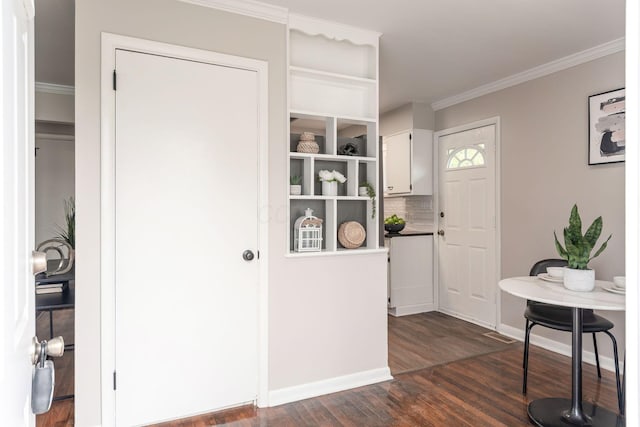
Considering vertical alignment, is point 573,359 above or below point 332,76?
below

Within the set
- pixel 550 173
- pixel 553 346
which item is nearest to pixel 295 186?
pixel 550 173

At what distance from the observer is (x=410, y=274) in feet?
15.0

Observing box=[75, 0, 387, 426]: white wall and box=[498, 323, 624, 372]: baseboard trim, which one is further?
box=[498, 323, 624, 372]: baseboard trim

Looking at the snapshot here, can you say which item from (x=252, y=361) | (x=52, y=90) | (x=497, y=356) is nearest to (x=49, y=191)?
(x=52, y=90)

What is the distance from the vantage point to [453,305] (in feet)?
14.8

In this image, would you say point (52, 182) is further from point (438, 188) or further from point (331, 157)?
point (438, 188)

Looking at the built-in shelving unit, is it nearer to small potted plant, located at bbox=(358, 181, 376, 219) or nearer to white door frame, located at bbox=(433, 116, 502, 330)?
small potted plant, located at bbox=(358, 181, 376, 219)

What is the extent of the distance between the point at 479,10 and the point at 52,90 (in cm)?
441

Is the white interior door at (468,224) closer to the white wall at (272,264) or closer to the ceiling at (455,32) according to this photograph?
the ceiling at (455,32)

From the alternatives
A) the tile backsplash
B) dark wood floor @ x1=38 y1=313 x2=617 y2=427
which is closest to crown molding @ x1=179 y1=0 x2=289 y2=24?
dark wood floor @ x1=38 y1=313 x2=617 y2=427

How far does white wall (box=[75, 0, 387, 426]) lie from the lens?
2043 millimetres

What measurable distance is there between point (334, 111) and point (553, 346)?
9.21 feet

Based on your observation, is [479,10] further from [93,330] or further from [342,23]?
[93,330]

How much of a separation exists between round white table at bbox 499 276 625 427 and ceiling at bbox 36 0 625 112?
5.82 feet
